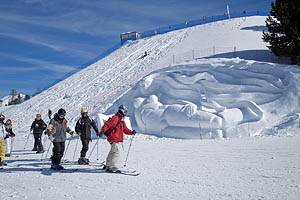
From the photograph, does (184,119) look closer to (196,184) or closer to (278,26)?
(196,184)

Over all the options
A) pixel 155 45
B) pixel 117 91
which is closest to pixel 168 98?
pixel 117 91

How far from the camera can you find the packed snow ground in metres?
4.52

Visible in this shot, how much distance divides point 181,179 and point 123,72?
24.5 meters

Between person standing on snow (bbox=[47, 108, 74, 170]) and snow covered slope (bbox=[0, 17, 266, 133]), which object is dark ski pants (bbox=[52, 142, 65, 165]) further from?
snow covered slope (bbox=[0, 17, 266, 133])

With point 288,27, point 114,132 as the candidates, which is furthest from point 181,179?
point 288,27

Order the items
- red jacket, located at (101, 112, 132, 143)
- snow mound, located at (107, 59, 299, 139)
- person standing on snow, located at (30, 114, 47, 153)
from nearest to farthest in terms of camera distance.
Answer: red jacket, located at (101, 112, 132, 143), person standing on snow, located at (30, 114, 47, 153), snow mound, located at (107, 59, 299, 139)

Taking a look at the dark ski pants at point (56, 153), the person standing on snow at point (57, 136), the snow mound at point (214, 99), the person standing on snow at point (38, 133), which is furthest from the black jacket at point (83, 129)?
the snow mound at point (214, 99)

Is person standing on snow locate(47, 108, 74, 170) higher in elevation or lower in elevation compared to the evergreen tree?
lower

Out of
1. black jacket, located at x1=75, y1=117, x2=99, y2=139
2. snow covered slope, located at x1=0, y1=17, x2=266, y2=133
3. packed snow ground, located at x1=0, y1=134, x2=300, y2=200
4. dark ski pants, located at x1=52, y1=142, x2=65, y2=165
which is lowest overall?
packed snow ground, located at x1=0, y1=134, x2=300, y2=200

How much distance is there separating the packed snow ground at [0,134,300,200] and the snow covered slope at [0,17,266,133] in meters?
12.7

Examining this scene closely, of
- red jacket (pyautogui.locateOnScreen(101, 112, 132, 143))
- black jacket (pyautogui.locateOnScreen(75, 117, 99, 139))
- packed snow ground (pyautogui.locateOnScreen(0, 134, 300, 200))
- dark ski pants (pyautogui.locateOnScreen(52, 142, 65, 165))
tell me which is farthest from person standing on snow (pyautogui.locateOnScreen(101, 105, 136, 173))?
black jacket (pyautogui.locateOnScreen(75, 117, 99, 139))

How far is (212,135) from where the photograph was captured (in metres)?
12.5

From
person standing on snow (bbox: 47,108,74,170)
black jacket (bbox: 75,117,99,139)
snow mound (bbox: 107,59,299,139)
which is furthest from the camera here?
snow mound (bbox: 107,59,299,139)

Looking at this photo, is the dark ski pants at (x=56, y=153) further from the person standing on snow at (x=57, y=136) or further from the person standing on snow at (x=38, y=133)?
the person standing on snow at (x=38, y=133)
